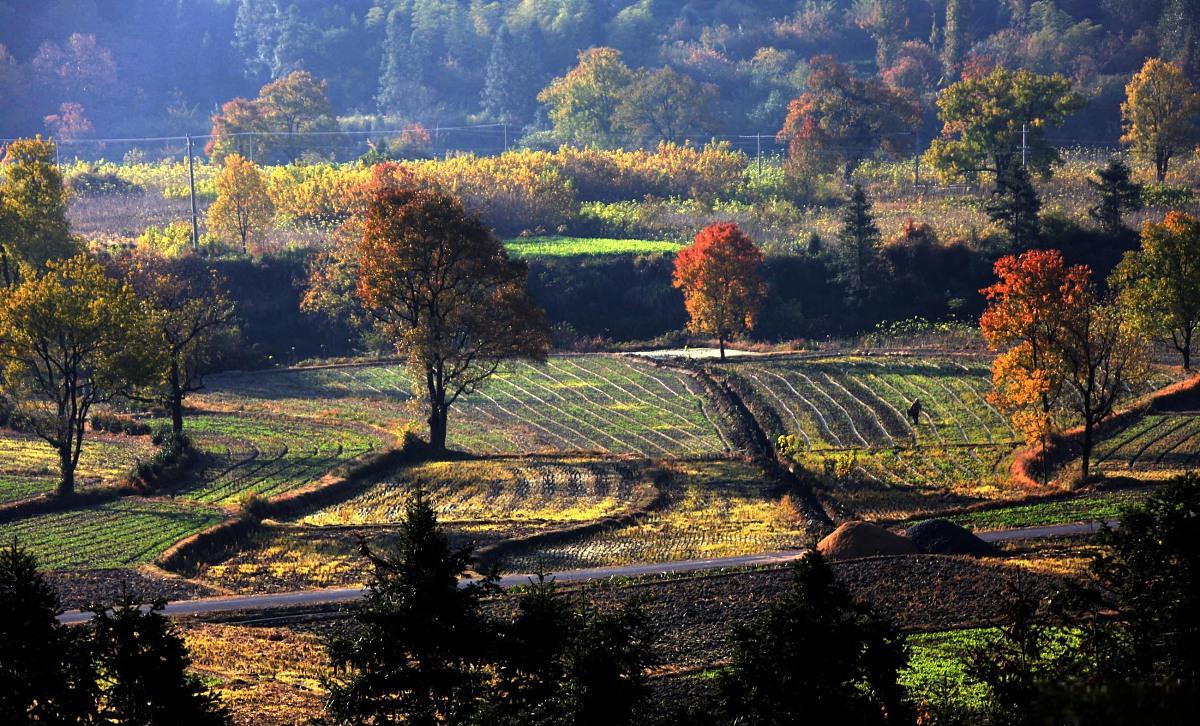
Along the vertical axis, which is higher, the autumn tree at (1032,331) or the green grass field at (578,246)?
the green grass field at (578,246)

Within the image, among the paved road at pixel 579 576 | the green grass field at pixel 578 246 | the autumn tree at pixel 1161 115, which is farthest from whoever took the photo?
the autumn tree at pixel 1161 115

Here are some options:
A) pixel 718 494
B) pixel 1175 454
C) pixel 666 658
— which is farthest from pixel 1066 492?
pixel 666 658

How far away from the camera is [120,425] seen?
6619 cm

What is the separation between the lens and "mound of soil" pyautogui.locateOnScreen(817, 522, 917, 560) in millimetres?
45219

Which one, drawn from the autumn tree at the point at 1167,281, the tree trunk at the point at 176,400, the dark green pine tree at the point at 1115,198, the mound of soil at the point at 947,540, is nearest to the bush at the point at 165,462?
the tree trunk at the point at 176,400

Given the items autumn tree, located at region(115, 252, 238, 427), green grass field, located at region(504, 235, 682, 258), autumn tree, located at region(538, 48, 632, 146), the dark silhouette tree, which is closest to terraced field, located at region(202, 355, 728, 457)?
autumn tree, located at region(115, 252, 238, 427)

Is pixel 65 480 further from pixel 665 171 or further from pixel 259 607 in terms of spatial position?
pixel 665 171

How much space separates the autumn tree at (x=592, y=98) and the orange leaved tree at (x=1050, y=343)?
97.2 m

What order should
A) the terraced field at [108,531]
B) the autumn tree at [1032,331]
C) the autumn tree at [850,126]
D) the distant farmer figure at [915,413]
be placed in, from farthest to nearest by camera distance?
the autumn tree at [850,126]
the distant farmer figure at [915,413]
the autumn tree at [1032,331]
the terraced field at [108,531]

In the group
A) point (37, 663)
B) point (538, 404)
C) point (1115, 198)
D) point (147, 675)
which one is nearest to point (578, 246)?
point (538, 404)

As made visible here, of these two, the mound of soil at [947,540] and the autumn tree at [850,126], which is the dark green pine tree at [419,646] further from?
the autumn tree at [850,126]

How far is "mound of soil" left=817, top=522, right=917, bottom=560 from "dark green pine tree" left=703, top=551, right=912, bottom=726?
65.8 ft

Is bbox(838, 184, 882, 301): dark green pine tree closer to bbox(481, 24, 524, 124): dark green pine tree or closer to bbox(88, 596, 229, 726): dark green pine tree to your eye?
bbox(88, 596, 229, 726): dark green pine tree

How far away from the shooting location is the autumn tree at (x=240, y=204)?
9994cm
